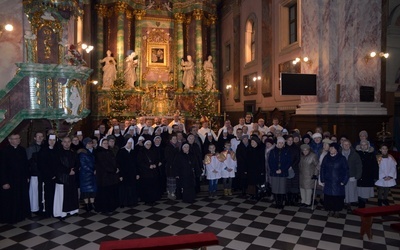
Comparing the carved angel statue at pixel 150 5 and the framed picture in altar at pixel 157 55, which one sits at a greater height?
the carved angel statue at pixel 150 5

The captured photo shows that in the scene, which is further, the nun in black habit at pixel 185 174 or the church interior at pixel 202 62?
the church interior at pixel 202 62

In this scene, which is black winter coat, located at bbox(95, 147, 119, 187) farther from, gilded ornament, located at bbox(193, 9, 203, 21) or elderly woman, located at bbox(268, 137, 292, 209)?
gilded ornament, located at bbox(193, 9, 203, 21)

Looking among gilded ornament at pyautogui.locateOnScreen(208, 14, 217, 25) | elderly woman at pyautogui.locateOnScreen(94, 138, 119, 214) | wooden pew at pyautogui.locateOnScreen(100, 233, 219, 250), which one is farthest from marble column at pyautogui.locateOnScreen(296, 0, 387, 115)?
gilded ornament at pyautogui.locateOnScreen(208, 14, 217, 25)

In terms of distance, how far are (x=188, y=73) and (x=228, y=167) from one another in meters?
13.3

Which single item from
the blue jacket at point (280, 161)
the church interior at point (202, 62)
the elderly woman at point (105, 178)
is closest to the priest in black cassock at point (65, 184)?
the elderly woman at point (105, 178)

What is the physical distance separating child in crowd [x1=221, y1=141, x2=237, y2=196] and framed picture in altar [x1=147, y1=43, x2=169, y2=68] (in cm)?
1359

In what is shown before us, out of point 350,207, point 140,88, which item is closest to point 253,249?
point 350,207

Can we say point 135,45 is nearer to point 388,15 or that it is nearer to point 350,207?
point 388,15

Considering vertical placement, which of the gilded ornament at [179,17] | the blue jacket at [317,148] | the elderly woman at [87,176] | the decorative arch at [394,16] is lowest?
the elderly woman at [87,176]

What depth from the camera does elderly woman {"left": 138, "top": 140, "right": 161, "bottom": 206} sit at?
823 cm

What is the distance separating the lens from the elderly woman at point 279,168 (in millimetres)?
7785

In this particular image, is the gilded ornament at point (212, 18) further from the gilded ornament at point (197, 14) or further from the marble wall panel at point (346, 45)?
the marble wall panel at point (346, 45)

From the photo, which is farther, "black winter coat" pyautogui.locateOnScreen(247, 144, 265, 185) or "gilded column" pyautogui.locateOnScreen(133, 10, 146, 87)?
"gilded column" pyautogui.locateOnScreen(133, 10, 146, 87)

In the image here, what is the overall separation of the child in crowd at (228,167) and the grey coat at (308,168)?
1979mm
